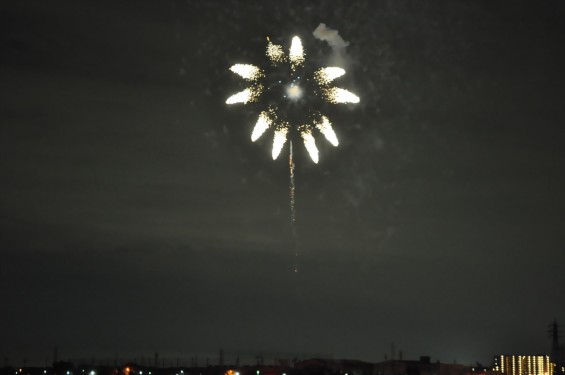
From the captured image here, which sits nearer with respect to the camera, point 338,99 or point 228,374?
point 338,99

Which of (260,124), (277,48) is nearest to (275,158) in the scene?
(260,124)

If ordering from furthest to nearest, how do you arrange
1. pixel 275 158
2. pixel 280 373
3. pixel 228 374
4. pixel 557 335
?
pixel 557 335 < pixel 280 373 < pixel 228 374 < pixel 275 158

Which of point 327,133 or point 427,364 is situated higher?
point 327,133

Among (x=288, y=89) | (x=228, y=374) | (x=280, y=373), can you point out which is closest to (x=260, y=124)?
(x=288, y=89)

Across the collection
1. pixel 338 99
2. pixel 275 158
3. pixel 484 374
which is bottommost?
pixel 484 374

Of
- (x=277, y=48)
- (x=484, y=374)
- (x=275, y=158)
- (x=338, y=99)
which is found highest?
(x=277, y=48)

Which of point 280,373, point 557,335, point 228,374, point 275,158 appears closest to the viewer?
point 275,158

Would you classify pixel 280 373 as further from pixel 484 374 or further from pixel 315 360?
pixel 484 374

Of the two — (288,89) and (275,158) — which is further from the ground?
(288,89)

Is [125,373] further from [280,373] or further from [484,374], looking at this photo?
[484,374]
